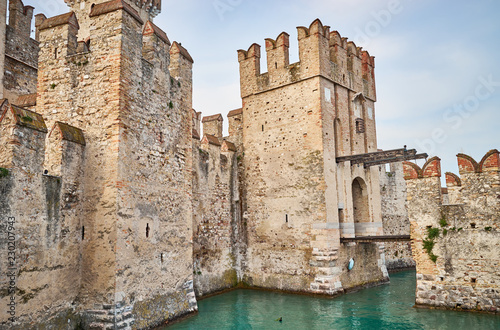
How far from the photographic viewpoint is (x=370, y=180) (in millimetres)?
16719

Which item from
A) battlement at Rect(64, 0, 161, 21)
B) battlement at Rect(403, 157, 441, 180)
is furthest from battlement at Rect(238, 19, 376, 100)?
battlement at Rect(403, 157, 441, 180)

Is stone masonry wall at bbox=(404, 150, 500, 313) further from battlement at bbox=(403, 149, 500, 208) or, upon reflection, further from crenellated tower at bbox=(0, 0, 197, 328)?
crenellated tower at bbox=(0, 0, 197, 328)

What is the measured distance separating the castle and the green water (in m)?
0.71

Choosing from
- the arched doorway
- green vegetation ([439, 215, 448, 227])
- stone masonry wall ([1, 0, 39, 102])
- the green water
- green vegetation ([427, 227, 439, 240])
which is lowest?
the green water

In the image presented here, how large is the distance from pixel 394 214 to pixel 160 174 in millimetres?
14584

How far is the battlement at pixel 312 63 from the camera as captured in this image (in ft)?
49.8

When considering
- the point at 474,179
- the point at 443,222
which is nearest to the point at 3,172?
the point at 443,222

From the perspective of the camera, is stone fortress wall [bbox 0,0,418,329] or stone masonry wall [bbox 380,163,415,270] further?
stone masonry wall [bbox 380,163,415,270]

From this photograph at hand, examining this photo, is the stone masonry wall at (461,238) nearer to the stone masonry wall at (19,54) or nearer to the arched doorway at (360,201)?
the arched doorway at (360,201)

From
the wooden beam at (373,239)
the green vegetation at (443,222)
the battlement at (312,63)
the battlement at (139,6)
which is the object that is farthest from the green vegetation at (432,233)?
the battlement at (139,6)

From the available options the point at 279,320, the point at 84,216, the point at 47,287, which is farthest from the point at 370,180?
the point at 47,287

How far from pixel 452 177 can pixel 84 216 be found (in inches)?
372

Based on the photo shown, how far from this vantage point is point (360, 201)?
654 inches

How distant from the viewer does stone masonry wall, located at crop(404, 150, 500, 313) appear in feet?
33.9
